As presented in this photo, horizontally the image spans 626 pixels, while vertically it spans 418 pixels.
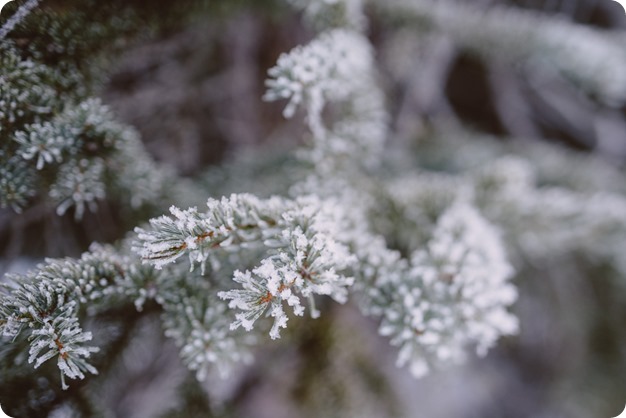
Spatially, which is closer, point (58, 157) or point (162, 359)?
point (58, 157)

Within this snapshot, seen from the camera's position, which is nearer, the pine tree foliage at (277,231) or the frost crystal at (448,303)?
the pine tree foliage at (277,231)

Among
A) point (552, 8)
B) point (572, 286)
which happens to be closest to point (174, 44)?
point (552, 8)

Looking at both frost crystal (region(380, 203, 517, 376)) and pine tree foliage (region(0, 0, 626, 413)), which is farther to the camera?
frost crystal (region(380, 203, 517, 376))

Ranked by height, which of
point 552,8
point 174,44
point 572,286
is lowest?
point 572,286

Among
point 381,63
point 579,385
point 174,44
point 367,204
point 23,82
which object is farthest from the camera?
point 381,63

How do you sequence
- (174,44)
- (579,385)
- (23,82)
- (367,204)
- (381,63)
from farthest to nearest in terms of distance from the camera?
1. (381,63)
2. (579,385)
3. (174,44)
4. (367,204)
5. (23,82)

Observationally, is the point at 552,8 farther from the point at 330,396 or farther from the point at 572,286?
the point at 330,396

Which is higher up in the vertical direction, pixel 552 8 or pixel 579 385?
pixel 552 8
